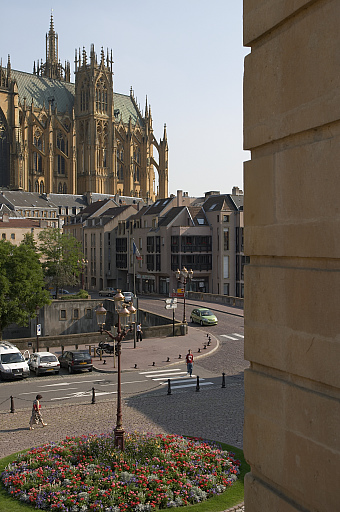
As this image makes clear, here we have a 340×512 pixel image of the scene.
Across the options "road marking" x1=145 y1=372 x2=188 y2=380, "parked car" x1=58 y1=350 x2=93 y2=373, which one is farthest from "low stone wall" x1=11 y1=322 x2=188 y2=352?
"road marking" x1=145 y1=372 x2=188 y2=380

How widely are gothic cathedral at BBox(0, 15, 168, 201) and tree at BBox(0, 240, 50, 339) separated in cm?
6154

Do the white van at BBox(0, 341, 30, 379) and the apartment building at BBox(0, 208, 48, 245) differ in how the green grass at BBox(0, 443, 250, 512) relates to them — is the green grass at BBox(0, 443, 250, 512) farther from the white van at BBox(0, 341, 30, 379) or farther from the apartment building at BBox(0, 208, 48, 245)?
the apartment building at BBox(0, 208, 48, 245)

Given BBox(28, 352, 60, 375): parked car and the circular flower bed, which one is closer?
the circular flower bed

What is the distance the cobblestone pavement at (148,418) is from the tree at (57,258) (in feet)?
144

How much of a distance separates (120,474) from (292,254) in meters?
11.4

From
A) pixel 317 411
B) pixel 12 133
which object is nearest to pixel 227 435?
pixel 317 411

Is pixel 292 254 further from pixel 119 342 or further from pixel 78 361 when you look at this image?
pixel 78 361

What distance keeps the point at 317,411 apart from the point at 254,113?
211 cm

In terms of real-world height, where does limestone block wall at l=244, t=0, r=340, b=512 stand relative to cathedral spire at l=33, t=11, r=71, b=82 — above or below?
below

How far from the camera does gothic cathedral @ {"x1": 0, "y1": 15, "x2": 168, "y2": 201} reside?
108125 mm

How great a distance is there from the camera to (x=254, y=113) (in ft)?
13.4

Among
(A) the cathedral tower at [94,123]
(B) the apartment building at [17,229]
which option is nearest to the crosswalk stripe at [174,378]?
(B) the apartment building at [17,229]

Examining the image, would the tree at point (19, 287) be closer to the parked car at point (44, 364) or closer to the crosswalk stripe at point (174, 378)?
the parked car at point (44, 364)

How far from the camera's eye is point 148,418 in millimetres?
19938
